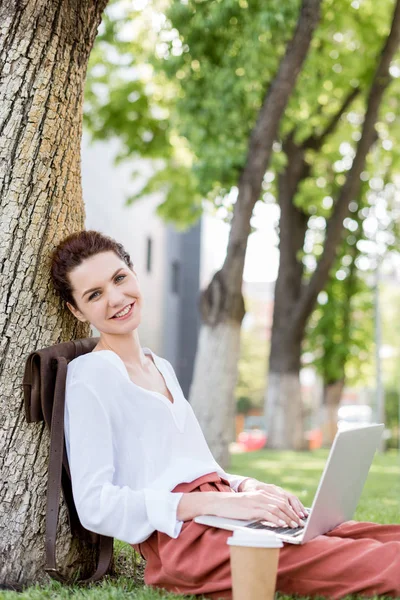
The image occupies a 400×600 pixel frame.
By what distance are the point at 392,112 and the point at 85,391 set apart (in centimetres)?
1522

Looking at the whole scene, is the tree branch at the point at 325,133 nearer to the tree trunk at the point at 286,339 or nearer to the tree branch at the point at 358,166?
the tree trunk at the point at 286,339

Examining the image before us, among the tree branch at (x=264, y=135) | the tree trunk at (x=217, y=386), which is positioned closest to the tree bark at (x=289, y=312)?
the tree branch at (x=264, y=135)

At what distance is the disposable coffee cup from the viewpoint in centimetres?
268

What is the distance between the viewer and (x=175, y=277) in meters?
28.0

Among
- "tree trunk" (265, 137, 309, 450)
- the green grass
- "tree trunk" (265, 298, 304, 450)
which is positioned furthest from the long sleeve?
"tree trunk" (265, 298, 304, 450)

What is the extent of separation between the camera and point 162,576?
3.12 m

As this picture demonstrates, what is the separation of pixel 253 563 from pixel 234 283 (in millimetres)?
7645

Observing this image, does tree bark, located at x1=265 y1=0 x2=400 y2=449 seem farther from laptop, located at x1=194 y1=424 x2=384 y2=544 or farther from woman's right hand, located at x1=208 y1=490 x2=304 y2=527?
woman's right hand, located at x1=208 y1=490 x2=304 y2=527

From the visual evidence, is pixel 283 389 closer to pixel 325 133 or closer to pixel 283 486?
pixel 325 133

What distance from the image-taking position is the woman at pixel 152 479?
2.99 metres

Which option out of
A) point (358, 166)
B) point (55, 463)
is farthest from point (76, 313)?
point (358, 166)

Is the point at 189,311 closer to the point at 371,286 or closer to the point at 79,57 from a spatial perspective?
A: the point at 371,286

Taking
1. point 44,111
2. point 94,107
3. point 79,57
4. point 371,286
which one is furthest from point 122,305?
point 371,286

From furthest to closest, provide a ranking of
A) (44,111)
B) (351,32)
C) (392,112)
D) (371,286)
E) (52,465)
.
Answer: (371,286), (392,112), (351,32), (44,111), (52,465)
